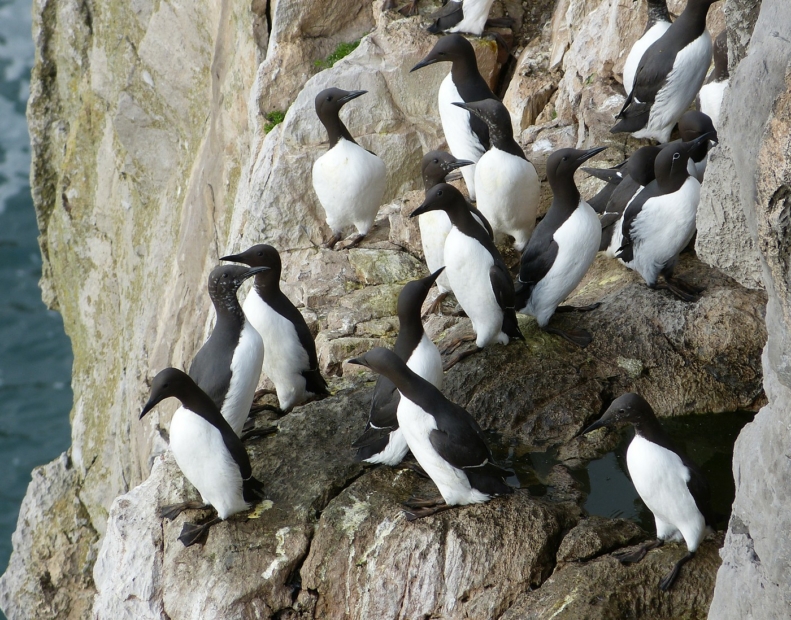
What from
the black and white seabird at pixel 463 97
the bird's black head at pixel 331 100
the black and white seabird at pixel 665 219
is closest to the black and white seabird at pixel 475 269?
the black and white seabird at pixel 665 219

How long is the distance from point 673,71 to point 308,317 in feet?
10.9

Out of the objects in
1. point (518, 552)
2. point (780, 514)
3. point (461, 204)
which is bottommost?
point (518, 552)

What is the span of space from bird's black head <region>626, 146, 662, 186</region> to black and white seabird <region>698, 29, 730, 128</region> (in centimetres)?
97

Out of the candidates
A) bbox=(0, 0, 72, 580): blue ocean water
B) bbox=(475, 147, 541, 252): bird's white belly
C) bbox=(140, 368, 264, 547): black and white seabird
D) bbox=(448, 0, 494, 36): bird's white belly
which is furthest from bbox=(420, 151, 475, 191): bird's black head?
bbox=(0, 0, 72, 580): blue ocean water

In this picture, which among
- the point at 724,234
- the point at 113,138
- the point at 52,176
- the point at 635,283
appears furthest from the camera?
the point at 52,176

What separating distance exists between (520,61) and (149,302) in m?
6.80

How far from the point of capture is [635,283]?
5988mm

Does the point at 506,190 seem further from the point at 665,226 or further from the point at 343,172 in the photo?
the point at 343,172

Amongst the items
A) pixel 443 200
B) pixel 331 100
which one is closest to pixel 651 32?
pixel 331 100

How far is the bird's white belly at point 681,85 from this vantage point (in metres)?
6.64

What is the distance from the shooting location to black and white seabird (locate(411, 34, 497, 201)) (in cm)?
726

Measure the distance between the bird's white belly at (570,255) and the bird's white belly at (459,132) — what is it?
186 centimetres

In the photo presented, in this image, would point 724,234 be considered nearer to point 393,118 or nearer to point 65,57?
point 393,118

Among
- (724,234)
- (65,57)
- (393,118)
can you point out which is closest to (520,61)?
(393,118)
